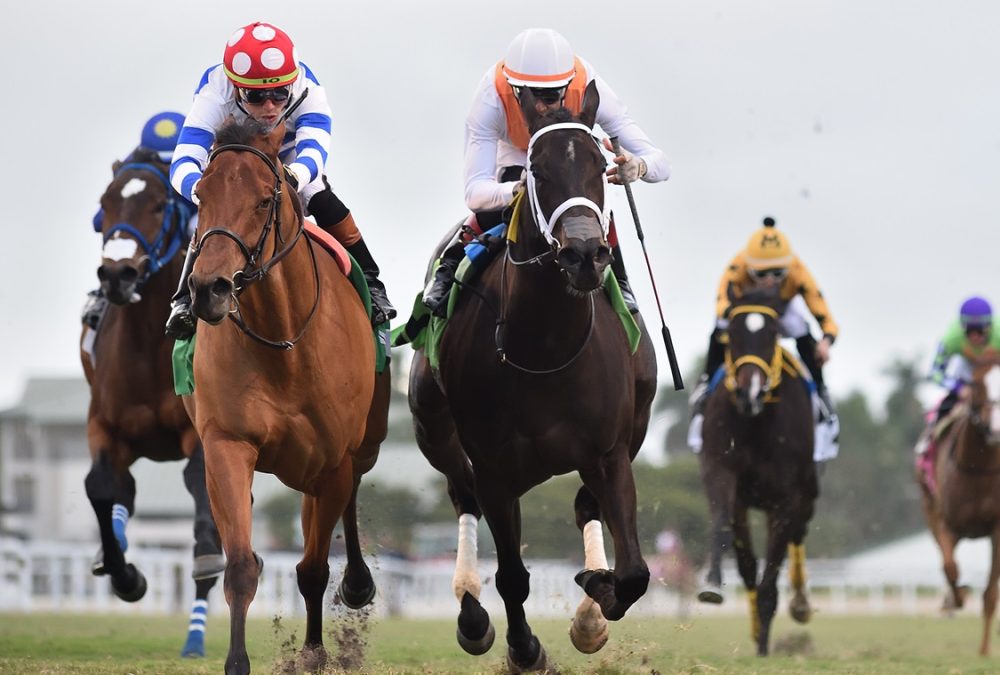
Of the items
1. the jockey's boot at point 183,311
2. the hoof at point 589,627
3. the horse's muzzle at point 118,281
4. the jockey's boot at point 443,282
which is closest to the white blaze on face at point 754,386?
the jockey's boot at point 443,282

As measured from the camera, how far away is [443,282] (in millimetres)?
9156

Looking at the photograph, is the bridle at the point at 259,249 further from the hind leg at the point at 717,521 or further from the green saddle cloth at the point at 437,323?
the hind leg at the point at 717,521

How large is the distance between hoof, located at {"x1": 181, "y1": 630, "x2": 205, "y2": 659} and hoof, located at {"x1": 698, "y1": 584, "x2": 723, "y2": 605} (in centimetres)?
375

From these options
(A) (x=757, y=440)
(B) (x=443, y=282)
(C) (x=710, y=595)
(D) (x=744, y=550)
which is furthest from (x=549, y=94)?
(D) (x=744, y=550)

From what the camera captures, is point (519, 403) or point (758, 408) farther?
point (758, 408)

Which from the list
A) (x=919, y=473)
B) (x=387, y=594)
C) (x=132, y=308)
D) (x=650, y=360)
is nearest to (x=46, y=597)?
(x=387, y=594)

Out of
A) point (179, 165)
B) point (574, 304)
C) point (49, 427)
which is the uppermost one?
point (49, 427)

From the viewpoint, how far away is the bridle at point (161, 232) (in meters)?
10.4

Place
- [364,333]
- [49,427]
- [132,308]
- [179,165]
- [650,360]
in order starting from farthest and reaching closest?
[49,427] → [132,308] → [650,360] → [364,333] → [179,165]

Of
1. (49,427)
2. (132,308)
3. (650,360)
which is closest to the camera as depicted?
(650,360)

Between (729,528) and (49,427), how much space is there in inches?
2992

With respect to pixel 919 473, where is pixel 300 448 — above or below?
below

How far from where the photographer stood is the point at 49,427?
86125mm

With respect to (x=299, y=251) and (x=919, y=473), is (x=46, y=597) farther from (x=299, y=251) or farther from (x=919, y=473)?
(x=299, y=251)
